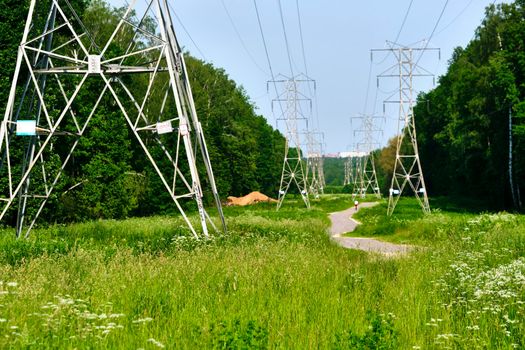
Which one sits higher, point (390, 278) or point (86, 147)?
point (86, 147)

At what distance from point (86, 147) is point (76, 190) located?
10.1 ft

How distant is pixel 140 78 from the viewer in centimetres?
5141

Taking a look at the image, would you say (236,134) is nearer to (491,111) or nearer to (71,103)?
(491,111)

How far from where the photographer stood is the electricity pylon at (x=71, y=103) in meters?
13.9

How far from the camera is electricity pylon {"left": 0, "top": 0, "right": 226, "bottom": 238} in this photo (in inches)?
545

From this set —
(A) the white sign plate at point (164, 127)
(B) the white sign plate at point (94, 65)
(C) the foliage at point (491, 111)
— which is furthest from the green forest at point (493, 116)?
(B) the white sign plate at point (94, 65)

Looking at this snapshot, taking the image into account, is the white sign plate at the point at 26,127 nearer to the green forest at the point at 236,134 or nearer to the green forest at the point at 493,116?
the green forest at the point at 236,134

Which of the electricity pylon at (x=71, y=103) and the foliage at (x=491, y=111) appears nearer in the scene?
the electricity pylon at (x=71, y=103)

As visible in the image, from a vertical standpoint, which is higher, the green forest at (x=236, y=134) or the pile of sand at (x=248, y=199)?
the green forest at (x=236, y=134)

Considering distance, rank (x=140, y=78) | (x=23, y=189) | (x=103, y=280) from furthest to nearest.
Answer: (x=140, y=78) < (x=23, y=189) < (x=103, y=280)

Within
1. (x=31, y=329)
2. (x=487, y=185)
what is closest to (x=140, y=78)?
(x=487, y=185)

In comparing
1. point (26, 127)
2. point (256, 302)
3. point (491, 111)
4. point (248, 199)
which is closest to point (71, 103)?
point (26, 127)

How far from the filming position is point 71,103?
59.2 feet

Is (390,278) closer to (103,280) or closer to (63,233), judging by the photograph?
(103,280)
